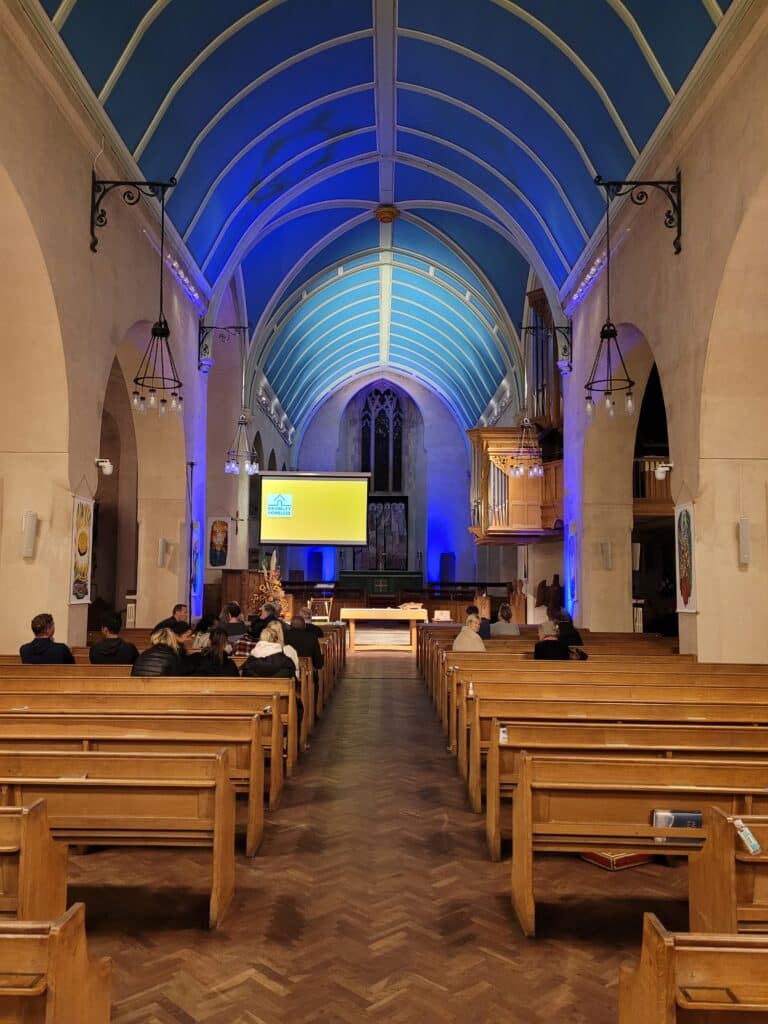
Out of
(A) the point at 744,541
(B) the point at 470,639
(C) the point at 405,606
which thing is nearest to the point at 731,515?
(A) the point at 744,541

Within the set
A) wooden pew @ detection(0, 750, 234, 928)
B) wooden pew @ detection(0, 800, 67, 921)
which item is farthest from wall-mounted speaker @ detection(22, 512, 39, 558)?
wooden pew @ detection(0, 800, 67, 921)

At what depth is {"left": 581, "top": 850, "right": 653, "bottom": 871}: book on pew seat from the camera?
4.35 metres

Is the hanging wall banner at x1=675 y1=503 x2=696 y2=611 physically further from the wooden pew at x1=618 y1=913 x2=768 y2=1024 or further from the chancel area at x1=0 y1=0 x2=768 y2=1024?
the wooden pew at x1=618 y1=913 x2=768 y2=1024

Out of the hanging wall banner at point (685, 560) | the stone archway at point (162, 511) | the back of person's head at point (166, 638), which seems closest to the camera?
the back of person's head at point (166, 638)

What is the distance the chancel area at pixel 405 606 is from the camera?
10.6 ft

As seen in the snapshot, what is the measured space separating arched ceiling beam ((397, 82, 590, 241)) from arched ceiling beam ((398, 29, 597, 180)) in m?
1.07

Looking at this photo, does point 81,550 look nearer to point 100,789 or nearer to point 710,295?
→ point 100,789

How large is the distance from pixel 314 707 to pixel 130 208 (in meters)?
5.97

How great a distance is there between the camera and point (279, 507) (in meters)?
21.9

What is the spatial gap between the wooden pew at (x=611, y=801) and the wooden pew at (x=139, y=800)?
123 centimetres

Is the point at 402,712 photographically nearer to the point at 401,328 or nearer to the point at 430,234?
the point at 430,234

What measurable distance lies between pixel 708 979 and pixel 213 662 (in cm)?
520

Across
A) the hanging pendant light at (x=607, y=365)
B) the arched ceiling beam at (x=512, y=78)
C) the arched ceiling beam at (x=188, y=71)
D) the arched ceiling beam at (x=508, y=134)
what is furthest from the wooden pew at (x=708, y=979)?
the arched ceiling beam at (x=508, y=134)

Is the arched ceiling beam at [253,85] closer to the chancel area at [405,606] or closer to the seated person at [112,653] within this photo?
the chancel area at [405,606]
